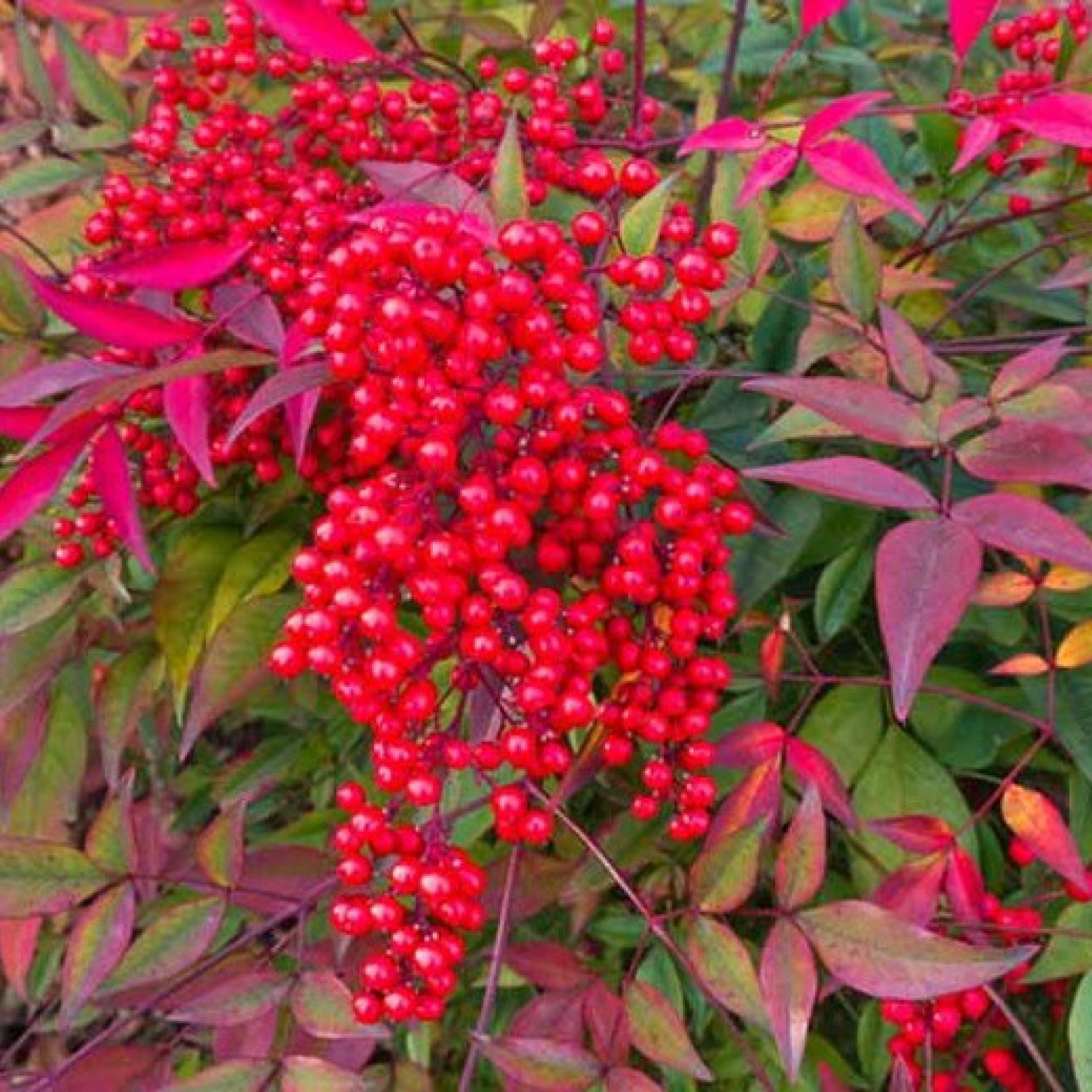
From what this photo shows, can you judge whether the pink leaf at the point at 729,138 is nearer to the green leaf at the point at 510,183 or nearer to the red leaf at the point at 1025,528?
the green leaf at the point at 510,183

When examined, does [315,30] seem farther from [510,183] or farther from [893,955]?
[893,955]

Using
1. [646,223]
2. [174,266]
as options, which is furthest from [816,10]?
[174,266]

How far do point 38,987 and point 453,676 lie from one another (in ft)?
2.73

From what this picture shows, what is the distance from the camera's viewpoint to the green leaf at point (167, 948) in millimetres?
769

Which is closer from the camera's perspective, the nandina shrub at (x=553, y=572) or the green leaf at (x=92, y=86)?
the nandina shrub at (x=553, y=572)

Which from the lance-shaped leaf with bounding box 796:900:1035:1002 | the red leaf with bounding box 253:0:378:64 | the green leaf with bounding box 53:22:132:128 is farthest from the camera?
the green leaf with bounding box 53:22:132:128

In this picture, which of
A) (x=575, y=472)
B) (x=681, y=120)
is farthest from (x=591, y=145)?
(x=681, y=120)

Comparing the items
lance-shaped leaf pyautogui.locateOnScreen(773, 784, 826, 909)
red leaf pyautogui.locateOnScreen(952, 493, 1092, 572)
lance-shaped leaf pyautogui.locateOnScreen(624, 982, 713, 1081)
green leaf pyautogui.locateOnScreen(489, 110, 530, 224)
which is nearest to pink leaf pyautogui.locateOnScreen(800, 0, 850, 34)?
green leaf pyautogui.locateOnScreen(489, 110, 530, 224)

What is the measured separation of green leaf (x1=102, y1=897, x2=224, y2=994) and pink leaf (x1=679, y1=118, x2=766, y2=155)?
1.61 ft

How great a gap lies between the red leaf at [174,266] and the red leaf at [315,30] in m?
0.12

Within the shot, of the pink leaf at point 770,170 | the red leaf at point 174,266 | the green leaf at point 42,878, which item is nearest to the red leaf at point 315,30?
the red leaf at point 174,266

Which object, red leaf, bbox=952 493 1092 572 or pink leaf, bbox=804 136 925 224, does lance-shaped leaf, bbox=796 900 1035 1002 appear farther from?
pink leaf, bbox=804 136 925 224

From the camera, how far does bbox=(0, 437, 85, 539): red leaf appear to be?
0.73 metres

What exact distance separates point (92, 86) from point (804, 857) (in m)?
0.84
